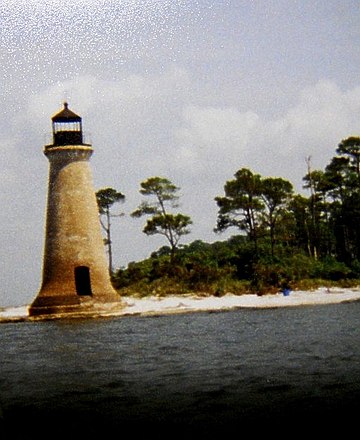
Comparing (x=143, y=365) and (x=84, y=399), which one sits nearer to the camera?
(x=84, y=399)

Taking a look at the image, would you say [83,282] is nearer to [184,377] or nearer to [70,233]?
[70,233]

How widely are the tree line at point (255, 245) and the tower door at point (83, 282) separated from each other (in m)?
2.44

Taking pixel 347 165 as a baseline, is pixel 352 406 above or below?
below

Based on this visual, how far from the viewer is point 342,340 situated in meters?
14.4

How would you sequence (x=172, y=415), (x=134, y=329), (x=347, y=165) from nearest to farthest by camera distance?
(x=172, y=415) → (x=134, y=329) → (x=347, y=165)

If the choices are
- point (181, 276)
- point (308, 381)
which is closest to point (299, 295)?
point (181, 276)

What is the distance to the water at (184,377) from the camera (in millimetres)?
7445

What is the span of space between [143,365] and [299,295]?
15205 mm

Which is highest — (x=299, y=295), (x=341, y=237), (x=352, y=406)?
(x=341, y=237)

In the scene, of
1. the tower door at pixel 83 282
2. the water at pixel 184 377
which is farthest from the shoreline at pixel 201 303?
the water at pixel 184 377

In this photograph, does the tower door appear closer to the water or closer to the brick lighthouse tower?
the brick lighthouse tower

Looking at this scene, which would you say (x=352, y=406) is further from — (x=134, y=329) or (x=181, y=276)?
(x=181, y=276)

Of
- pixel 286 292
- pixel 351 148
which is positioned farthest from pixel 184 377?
pixel 286 292

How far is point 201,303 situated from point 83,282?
13.7ft
